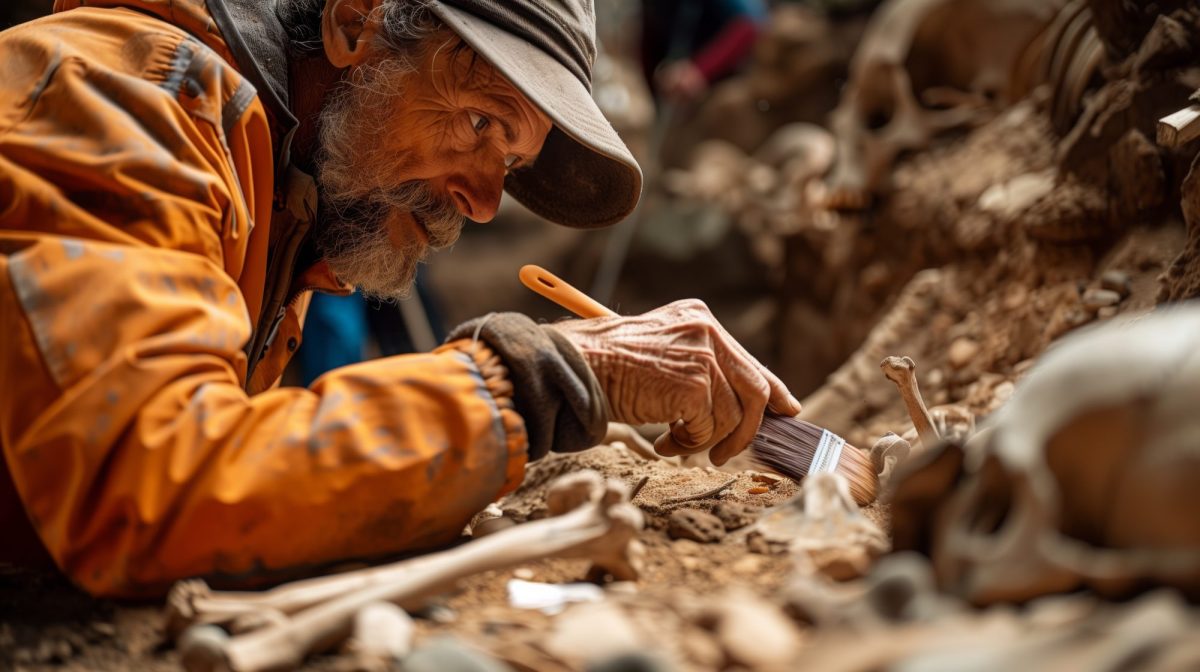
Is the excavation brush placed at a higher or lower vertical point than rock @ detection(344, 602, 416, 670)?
higher

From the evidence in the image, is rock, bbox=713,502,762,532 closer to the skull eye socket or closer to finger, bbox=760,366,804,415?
finger, bbox=760,366,804,415

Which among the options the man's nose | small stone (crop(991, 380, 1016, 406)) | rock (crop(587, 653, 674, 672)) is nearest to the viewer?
rock (crop(587, 653, 674, 672))

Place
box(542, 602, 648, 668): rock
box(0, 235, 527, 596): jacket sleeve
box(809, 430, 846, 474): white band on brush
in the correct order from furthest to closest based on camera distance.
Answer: box(809, 430, 846, 474): white band on brush, box(0, 235, 527, 596): jacket sleeve, box(542, 602, 648, 668): rock

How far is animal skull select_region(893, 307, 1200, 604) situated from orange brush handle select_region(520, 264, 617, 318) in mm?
813

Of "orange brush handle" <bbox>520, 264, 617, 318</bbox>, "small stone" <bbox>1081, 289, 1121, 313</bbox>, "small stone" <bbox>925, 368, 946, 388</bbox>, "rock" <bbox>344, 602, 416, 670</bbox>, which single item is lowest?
"small stone" <bbox>925, 368, 946, 388</bbox>

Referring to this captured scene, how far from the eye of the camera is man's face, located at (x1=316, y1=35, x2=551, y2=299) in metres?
1.87

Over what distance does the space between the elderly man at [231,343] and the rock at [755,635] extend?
0.48m

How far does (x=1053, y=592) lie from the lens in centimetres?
97

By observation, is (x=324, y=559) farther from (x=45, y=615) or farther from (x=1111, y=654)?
(x=1111, y=654)

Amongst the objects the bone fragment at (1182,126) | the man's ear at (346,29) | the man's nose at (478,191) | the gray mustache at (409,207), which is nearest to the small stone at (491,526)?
the man's nose at (478,191)

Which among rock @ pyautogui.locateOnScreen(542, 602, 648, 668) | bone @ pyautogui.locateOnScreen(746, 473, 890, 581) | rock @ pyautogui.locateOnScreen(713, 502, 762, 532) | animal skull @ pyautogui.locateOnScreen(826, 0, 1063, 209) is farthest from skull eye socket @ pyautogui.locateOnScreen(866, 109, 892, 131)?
rock @ pyautogui.locateOnScreen(542, 602, 648, 668)

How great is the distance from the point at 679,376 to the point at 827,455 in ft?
1.21

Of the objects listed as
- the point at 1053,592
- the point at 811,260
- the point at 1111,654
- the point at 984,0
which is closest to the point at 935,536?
the point at 1053,592

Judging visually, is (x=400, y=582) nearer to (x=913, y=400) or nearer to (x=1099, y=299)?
(x=913, y=400)
